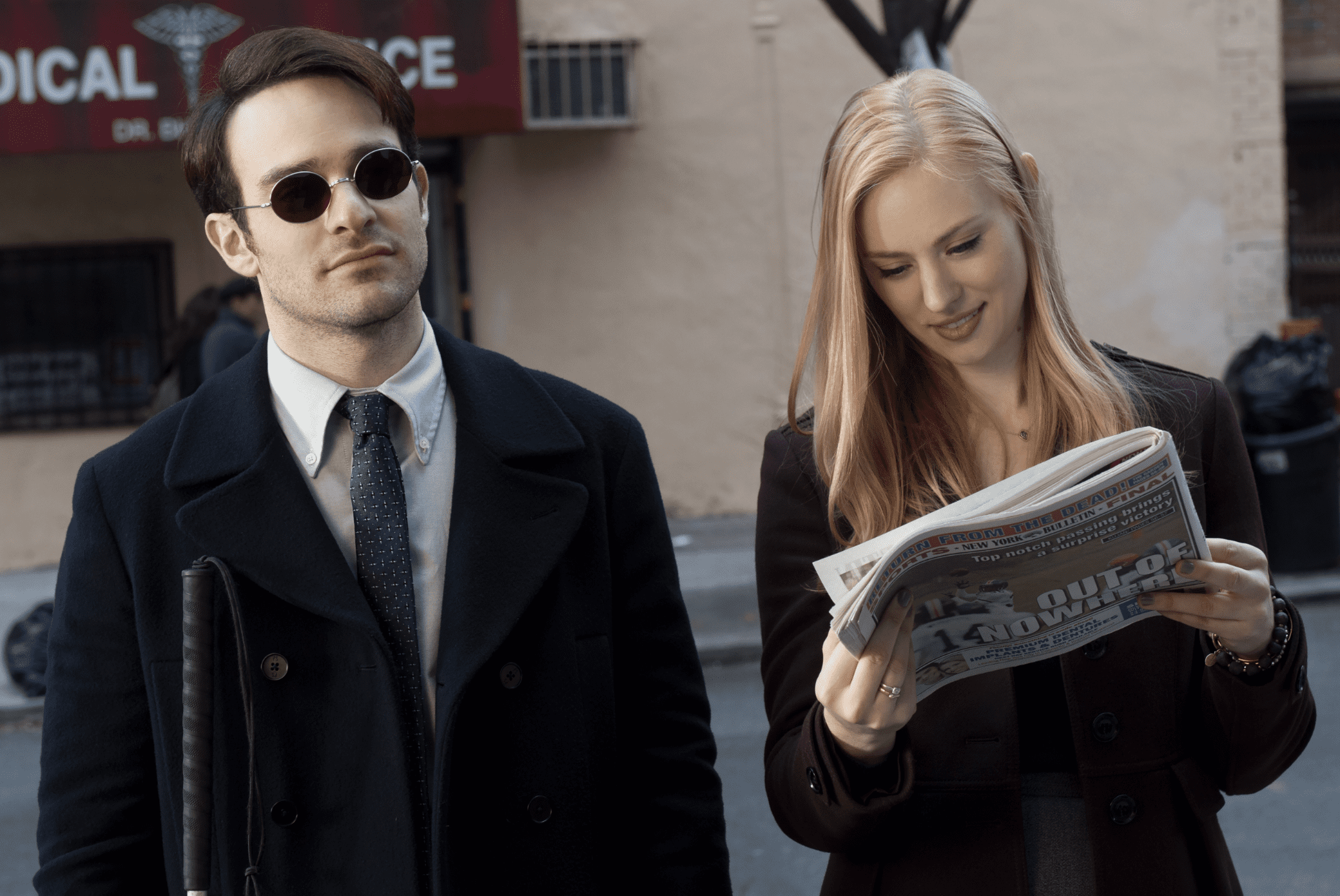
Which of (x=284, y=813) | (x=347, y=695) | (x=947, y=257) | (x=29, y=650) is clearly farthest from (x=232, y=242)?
(x=29, y=650)

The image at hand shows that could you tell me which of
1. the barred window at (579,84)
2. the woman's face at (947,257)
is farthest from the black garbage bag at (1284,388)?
the woman's face at (947,257)

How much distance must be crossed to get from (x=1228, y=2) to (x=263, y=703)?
11.3m

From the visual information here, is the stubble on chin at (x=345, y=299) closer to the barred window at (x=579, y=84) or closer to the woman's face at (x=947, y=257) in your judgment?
the woman's face at (x=947, y=257)

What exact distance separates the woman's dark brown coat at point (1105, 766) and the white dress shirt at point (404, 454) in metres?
0.57

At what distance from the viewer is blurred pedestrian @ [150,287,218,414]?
8453mm

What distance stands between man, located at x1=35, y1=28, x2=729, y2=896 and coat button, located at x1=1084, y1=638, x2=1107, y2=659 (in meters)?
0.61

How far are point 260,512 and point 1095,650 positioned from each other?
3.99 feet

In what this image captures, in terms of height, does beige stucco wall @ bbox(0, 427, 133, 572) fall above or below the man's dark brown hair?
below

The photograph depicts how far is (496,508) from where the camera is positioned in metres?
1.98

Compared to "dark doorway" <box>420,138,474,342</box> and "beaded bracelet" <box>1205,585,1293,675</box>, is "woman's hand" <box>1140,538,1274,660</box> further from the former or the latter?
"dark doorway" <box>420,138,474,342</box>

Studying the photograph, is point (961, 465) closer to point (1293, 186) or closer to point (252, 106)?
point (252, 106)

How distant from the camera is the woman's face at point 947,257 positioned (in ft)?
6.41

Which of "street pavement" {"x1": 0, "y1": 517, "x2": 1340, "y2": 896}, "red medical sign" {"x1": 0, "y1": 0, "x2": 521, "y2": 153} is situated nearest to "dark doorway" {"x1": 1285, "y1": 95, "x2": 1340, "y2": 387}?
"street pavement" {"x1": 0, "y1": 517, "x2": 1340, "y2": 896}

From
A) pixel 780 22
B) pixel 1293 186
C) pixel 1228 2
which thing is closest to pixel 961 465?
pixel 780 22
